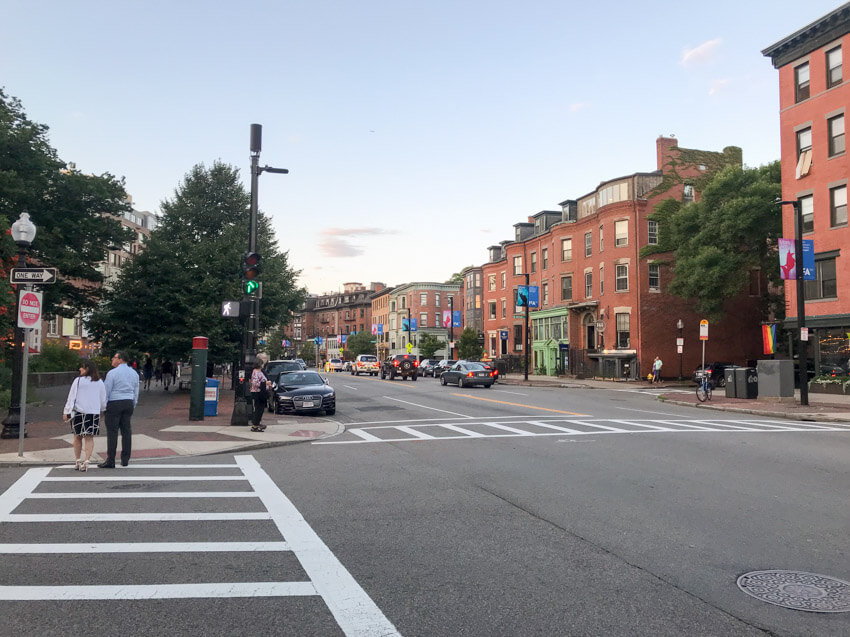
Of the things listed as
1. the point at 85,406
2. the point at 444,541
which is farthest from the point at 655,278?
the point at 444,541

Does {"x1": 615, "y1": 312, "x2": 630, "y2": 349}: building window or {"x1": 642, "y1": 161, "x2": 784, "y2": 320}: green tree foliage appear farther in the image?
{"x1": 615, "y1": 312, "x2": 630, "y2": 349}: building window

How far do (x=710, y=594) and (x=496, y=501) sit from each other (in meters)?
3.53

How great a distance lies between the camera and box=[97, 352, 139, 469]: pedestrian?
10906 mm

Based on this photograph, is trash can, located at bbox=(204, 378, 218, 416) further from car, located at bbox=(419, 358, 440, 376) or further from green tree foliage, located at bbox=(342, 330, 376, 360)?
green tree foliage, located at bbox=(342, 330, 376, 360)

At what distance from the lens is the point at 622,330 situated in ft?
154

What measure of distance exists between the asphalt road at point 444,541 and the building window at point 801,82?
27514 mm

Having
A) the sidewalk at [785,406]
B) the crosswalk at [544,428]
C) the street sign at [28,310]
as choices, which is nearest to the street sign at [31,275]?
the street sign at [28,310]

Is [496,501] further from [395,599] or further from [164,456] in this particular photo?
[164,456]

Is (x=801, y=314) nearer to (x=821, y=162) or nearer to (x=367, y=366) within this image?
(x=821, y=162)

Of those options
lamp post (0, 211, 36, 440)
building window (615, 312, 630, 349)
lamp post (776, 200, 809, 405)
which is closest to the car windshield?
lamp post (0, 211, 36, 440)

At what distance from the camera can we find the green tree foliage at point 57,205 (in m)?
24.3

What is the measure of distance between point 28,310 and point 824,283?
108 feet

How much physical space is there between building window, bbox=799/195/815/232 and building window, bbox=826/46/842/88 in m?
5.34

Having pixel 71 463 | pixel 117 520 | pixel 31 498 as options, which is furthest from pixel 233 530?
pixel 71 463
